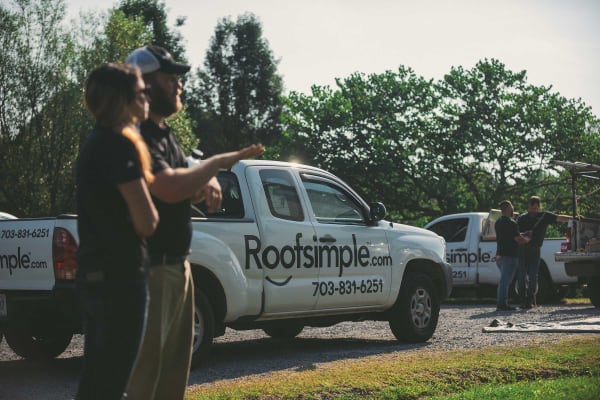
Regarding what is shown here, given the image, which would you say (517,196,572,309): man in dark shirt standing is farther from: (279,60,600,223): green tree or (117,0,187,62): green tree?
(117,0,187,62): green tree

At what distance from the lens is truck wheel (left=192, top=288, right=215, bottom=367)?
26.2ft

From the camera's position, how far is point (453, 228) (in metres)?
19.1

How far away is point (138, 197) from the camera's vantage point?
344 cm

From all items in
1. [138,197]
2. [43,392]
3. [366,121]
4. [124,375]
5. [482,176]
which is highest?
[366,121]

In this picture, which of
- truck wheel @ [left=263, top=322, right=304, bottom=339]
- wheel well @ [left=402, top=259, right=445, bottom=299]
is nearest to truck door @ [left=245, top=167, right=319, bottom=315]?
wheel well @ [left=402, top=259, right=445, bottom=299]

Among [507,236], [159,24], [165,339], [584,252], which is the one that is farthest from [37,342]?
[159,24]

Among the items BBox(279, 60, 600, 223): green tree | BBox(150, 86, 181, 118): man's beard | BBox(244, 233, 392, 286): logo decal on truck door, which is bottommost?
BBox(244, 233, 392, 286): logo decal on truck door

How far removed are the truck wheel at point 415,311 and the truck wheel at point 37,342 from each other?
3591mm

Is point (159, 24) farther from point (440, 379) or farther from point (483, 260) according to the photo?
point (440, 379)

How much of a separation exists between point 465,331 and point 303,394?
17.5ft

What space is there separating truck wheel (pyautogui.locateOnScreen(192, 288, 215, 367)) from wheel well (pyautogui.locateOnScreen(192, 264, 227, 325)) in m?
0.16

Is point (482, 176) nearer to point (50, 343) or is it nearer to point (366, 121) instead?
point (366, 121)

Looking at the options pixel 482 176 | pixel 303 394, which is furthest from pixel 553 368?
pixel 482 176

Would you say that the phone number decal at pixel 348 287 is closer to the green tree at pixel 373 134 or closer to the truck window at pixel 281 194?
the truck window at pixel 281 194
